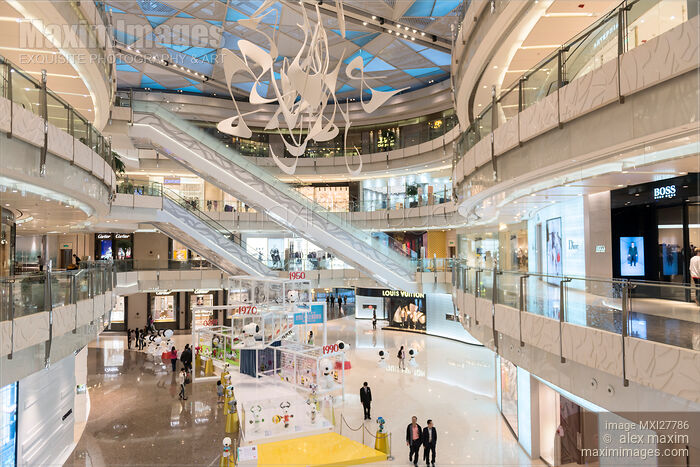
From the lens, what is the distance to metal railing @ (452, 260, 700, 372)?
4.41 m

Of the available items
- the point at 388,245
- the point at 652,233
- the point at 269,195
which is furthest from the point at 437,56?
the point at 652,233

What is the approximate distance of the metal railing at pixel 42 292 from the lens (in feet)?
19.6

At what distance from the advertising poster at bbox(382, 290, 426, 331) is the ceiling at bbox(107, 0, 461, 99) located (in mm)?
12540

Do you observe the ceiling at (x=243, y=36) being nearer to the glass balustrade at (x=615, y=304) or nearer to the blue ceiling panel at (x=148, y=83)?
the blue ceiling panel at (x=148, y=83)

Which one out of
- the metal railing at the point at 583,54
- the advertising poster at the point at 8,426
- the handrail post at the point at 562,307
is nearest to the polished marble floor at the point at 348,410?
the advertising poster at the point at 8,426

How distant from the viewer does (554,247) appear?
1220cm

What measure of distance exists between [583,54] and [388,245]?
43.6ft

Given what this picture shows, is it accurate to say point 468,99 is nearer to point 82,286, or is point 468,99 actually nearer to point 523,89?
point 523,89

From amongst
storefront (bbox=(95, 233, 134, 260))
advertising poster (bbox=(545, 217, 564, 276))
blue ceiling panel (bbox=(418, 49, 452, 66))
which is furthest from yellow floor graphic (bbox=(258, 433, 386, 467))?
storefront (bbox=(95, 233, 134, 260))

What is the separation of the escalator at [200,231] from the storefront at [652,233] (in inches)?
591

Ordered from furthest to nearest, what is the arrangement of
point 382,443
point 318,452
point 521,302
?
point 382,443
point 318,452
point 521,302

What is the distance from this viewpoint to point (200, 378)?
16938 millimetres

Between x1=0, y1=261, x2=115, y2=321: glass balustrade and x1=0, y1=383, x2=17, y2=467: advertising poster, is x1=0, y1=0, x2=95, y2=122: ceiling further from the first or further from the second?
x1=0, y1=383, x2=17, y2=467: advertising poster

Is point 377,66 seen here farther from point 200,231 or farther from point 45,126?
point 45,126
